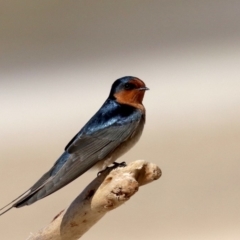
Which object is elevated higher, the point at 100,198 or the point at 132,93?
the point at 132,93

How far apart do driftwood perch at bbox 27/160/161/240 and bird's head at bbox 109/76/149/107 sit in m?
0.24

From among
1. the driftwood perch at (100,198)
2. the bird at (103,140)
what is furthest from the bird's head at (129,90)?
the driftwood perch at (100,198)

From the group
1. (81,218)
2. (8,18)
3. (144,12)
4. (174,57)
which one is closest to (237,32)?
(174,57)

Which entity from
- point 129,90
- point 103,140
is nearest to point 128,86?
point 129,90

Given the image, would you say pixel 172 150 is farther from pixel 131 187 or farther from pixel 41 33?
pixel 131 187

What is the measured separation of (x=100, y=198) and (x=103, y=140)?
0.21 meters

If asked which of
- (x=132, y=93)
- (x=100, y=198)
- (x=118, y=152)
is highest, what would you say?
(x=132, y=93)

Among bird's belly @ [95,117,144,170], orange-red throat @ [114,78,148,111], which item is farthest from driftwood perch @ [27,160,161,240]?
orange-red throat @ [114,78,148,111]

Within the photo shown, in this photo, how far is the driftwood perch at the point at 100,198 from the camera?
2.74 feet

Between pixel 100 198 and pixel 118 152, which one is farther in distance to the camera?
pixel 118 152

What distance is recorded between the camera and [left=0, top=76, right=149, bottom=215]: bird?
962 millimetres

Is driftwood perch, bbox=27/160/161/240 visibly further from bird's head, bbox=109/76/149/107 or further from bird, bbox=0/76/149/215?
bird's head, bbox=109/76/149/107

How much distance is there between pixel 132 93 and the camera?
45.5 inches

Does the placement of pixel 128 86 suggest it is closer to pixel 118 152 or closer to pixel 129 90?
pixel 129 90
